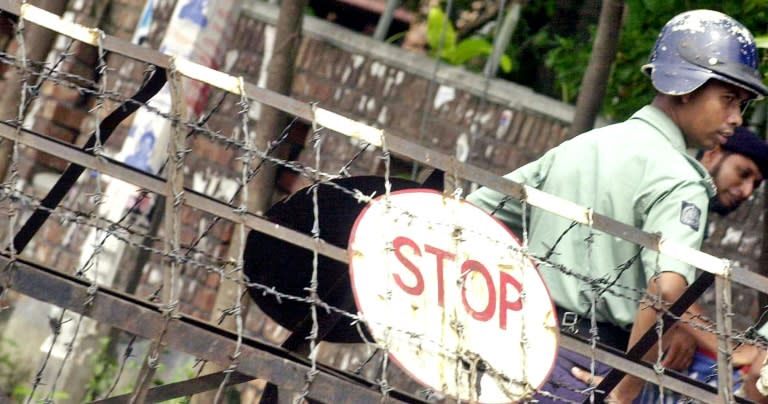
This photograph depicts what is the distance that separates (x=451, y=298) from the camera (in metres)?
3.67

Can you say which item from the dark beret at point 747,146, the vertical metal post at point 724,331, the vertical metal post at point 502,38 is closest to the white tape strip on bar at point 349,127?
the vertical metal post at point 724,331

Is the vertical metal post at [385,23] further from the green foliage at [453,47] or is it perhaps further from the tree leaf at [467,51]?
the tree leaf at [467,51]

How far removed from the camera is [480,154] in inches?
288

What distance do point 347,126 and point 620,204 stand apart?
37.1 inches

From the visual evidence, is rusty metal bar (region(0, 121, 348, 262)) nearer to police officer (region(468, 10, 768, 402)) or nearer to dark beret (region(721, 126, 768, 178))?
police officer (region(468, 10, 768, 402))

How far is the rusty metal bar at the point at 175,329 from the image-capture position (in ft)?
11.8

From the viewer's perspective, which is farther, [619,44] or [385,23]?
[385,23]

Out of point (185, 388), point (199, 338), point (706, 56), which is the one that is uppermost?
point (706, 56)

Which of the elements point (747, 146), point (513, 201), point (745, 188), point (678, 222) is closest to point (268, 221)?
point (513, 201)

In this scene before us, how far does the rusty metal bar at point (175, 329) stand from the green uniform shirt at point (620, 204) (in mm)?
739

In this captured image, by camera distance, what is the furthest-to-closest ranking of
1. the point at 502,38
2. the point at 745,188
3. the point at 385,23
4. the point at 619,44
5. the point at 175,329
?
the point at 385,23, the point at 502,38, the point at 619,44, the point at 745,188, the point at 175,329

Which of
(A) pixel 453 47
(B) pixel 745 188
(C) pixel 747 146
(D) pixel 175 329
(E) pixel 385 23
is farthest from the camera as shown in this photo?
(E) pixel 385 23

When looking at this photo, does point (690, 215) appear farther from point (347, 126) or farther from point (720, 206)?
point (720, 206)

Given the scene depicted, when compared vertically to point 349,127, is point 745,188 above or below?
above
